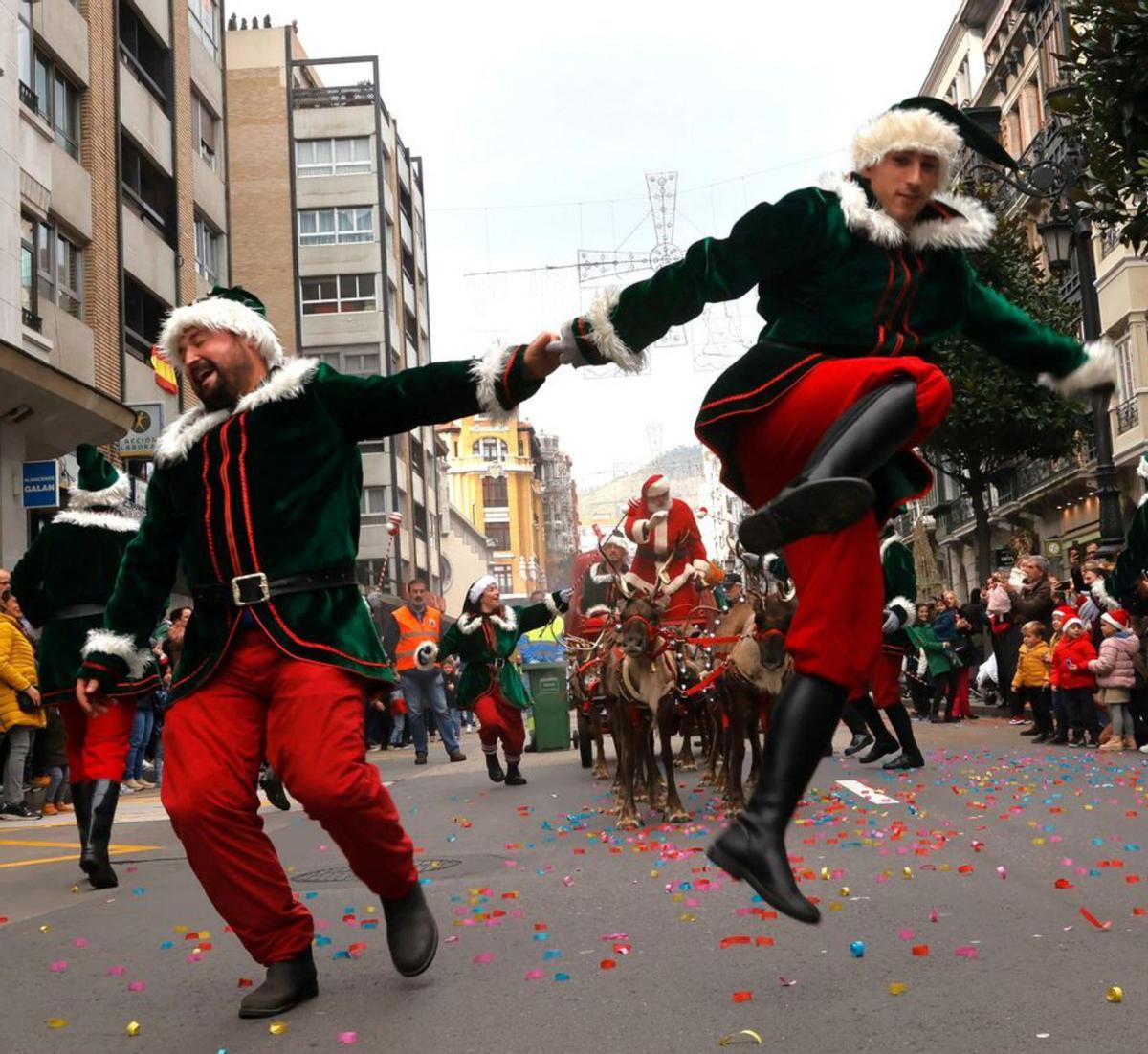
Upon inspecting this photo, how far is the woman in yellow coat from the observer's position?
42.7 feet

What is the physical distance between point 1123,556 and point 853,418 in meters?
4.81

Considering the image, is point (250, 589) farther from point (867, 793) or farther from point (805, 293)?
point (867, 793)

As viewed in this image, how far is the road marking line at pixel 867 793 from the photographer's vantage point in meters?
10.9

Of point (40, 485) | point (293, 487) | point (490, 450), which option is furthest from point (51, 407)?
point (490, 450)

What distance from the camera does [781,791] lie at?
13.5 feet

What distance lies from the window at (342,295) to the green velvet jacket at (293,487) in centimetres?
5884

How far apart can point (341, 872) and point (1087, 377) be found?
17.1 feet

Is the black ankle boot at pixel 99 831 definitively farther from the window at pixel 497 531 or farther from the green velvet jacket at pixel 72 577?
the window at pixel 497 531

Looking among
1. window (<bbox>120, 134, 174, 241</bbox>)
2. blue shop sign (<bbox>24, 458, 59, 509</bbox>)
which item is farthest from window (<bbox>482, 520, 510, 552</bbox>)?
blue shop sign (<bbox>24, 458, 59, 509</bbox>)

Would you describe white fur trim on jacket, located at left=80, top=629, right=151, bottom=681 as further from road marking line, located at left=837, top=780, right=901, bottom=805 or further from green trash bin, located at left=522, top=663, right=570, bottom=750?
green trash bin, located at left=522, top=663, right=570, bottom=750

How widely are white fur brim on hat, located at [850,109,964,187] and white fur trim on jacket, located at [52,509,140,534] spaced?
17.6 feet

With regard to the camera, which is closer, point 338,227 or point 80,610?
point 80,610

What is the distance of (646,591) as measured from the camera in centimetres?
1105

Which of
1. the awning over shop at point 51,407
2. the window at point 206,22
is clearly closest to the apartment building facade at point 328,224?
the window at point 206,22
